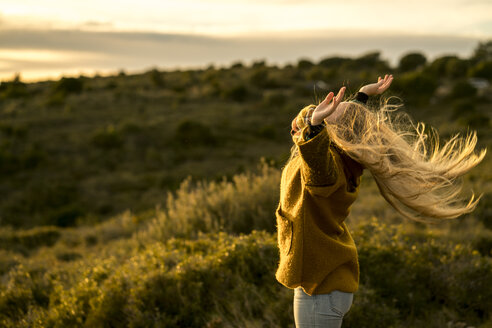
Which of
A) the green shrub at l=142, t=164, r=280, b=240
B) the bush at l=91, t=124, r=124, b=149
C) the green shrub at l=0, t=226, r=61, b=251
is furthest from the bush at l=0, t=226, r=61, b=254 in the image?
the bush at l=91, t=124, r=124, b=149

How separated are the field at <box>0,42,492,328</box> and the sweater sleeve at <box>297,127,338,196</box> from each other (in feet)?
2.45

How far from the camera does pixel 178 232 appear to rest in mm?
6406

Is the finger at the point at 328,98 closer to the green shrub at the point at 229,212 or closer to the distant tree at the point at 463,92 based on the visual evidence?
the green shrub at the point at 229,212

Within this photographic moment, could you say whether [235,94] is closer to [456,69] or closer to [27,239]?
[456,69]

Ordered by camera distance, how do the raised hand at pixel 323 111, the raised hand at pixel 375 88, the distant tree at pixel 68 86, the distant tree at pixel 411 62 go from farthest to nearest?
the distant tree at pixel 411 62
the distant tree at pixel 68 86
the raised hand at pixel 375 88
the raised hand at pixel 323 111

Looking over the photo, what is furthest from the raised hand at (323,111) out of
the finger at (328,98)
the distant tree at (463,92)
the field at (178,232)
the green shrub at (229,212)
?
the distant tree at (463,92)

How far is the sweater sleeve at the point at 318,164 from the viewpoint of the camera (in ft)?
5.94

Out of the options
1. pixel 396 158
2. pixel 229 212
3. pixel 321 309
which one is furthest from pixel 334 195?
pixel 229 212

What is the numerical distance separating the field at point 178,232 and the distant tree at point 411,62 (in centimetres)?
1913

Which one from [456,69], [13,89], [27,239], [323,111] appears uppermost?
[456,69]

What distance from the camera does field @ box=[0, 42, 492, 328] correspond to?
4.14 m

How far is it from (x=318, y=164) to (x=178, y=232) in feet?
15.9

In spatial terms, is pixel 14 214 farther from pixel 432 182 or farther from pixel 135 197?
pixel 432 182

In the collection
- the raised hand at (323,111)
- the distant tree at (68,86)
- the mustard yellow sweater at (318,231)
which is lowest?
the mustard yellow sweater at (318,231)
